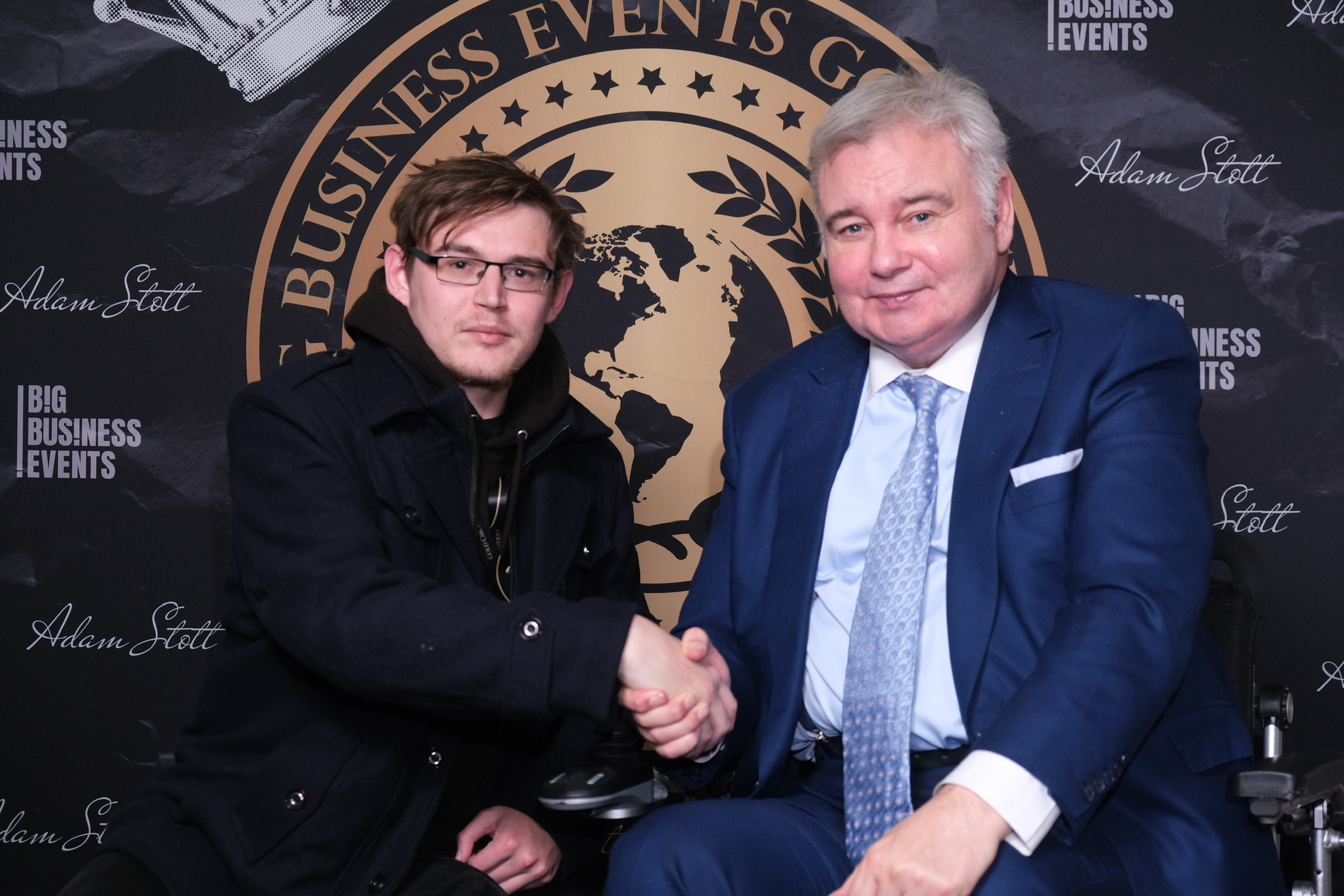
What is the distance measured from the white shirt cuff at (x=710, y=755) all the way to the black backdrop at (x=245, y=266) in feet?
3.68

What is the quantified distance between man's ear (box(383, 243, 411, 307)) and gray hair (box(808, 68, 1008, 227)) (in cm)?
93

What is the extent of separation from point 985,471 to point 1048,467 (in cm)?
10

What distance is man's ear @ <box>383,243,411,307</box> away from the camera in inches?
98.0

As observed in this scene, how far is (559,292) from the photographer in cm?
256

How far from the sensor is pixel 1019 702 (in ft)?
5.44

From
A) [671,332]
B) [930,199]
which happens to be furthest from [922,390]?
[671,332]

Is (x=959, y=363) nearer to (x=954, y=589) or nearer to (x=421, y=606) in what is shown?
(x=954, y=589)

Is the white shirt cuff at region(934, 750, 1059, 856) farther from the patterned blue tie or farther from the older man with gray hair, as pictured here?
the patterned blue tie

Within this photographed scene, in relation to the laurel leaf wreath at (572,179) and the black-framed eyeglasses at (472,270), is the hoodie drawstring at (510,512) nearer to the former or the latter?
the black-framed eyeglasses at (472,270)

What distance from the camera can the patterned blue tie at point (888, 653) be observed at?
1.89 m

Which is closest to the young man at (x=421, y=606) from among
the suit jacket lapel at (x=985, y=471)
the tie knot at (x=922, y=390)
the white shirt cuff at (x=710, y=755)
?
the white shirt cuff at (x=710, y=755)

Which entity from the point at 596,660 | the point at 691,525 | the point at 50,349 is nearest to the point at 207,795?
the point at 596,660

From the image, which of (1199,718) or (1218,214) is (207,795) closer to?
(1199,718)

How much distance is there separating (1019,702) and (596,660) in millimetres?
643
